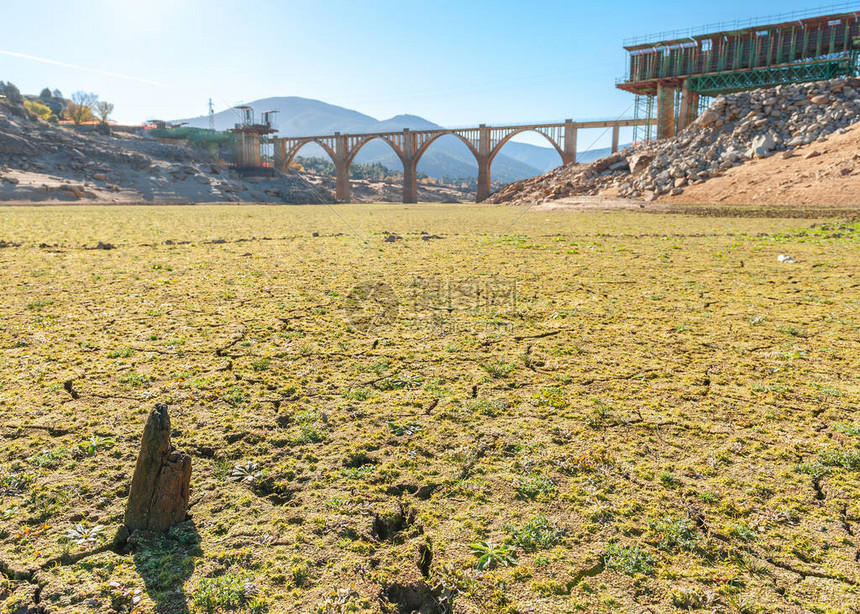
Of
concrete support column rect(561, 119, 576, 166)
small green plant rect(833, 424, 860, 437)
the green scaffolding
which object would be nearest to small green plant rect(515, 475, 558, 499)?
small green plant rect(833, 424, 860, 437)

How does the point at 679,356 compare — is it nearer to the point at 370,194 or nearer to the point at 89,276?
the point at 89,276

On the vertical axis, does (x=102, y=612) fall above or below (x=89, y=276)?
below

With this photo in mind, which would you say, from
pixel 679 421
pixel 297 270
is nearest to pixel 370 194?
pixel 297 270

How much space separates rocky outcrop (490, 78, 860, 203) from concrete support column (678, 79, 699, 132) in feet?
17.2

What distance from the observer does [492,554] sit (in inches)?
90.0

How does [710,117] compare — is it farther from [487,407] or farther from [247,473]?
[247,473]

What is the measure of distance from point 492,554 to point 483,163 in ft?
211

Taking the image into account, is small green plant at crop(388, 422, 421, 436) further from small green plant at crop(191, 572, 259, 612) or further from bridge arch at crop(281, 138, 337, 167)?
bridge arch at crop(281, 138, 337, 167)

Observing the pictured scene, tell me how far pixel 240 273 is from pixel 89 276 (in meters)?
2.28

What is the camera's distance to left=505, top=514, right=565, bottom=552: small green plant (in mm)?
2365

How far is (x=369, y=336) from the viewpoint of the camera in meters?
5.52

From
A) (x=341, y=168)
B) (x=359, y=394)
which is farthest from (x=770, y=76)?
(x=341, y=168)

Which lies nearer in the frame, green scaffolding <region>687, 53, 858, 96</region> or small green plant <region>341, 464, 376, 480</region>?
small green plant <region>341, 464, 376, 480</region>

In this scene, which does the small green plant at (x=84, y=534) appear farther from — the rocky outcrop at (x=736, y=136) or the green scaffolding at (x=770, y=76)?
the green scaffolding at (x=770, y=76)
